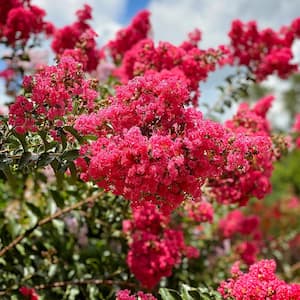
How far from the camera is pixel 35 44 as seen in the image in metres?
2.93

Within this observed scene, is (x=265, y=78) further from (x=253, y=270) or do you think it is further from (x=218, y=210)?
(x=253, y=270)

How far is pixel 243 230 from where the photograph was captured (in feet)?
13.6

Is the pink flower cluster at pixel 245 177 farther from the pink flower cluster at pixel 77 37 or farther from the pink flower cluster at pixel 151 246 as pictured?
the pink flower cluster at pixel 77 37

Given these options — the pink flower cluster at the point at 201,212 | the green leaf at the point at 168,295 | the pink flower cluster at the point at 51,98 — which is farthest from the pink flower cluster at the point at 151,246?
the pink flower cluster at the point at 51,98

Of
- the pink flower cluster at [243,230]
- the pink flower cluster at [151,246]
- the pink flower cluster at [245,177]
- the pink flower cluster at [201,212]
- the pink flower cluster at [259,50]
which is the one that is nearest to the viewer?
the pink flower cluster at [245,177]

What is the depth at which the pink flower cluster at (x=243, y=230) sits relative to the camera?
3613 mm

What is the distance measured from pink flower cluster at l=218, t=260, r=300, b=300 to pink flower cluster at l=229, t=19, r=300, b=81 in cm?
164

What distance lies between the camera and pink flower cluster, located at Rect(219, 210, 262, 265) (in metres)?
3.61

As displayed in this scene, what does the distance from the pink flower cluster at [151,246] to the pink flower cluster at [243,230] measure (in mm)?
1091

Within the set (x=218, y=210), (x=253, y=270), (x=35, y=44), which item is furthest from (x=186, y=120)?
(x=218, y=210)

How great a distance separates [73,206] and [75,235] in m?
0.61

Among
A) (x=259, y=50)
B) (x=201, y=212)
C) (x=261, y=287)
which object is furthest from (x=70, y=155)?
(x=259, y=50)

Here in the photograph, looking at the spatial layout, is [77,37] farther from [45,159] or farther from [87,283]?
[45,159]

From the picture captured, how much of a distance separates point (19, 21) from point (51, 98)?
1.37m
